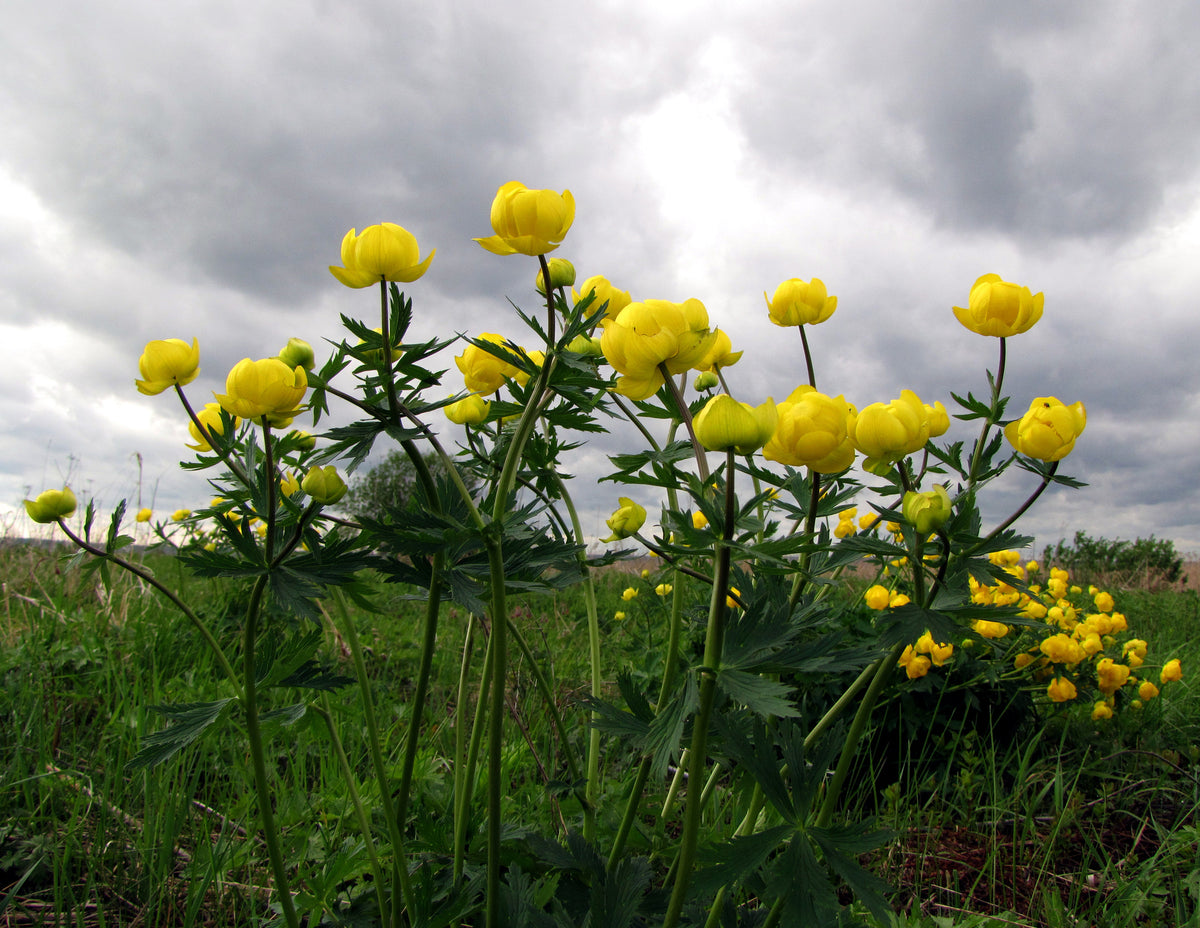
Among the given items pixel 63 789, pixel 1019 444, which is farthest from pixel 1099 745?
pixel 63 789

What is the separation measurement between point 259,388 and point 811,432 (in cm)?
71

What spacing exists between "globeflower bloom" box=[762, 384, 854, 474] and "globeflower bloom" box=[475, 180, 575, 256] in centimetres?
37

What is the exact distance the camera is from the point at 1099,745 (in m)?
2.51

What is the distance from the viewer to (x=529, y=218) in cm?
88

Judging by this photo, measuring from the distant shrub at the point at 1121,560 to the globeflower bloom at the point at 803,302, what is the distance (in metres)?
9.77

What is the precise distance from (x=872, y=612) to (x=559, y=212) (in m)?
1.96

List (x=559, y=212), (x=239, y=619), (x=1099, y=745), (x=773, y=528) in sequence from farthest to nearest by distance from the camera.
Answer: (x=239, y=619), (x=1099, y=745), (x=773, y=528), (x=559, y=212)

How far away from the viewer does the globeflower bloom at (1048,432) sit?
92 cm

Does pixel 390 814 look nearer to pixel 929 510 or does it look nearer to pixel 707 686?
pixel 707 686

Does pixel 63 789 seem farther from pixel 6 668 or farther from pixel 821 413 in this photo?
pixel 821 413

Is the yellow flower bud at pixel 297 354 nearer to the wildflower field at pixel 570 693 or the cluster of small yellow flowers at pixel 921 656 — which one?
the wildflower field at pixel 570 693

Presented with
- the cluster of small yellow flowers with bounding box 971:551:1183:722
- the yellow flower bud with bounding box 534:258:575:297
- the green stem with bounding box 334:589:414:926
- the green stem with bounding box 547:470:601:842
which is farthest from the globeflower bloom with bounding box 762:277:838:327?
the cluster of small yellow flowers with bounding box 971:551:1183:722

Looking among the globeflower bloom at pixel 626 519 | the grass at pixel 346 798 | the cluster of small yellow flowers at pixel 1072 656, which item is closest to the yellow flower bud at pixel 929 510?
the globeflower bloom at pixel 626 519

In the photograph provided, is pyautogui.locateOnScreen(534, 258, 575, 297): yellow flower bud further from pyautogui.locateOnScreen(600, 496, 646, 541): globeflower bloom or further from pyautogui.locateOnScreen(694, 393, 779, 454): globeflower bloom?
pyautogui.locateOnScreen(694, 393, 779, 454): globeflower bloom
